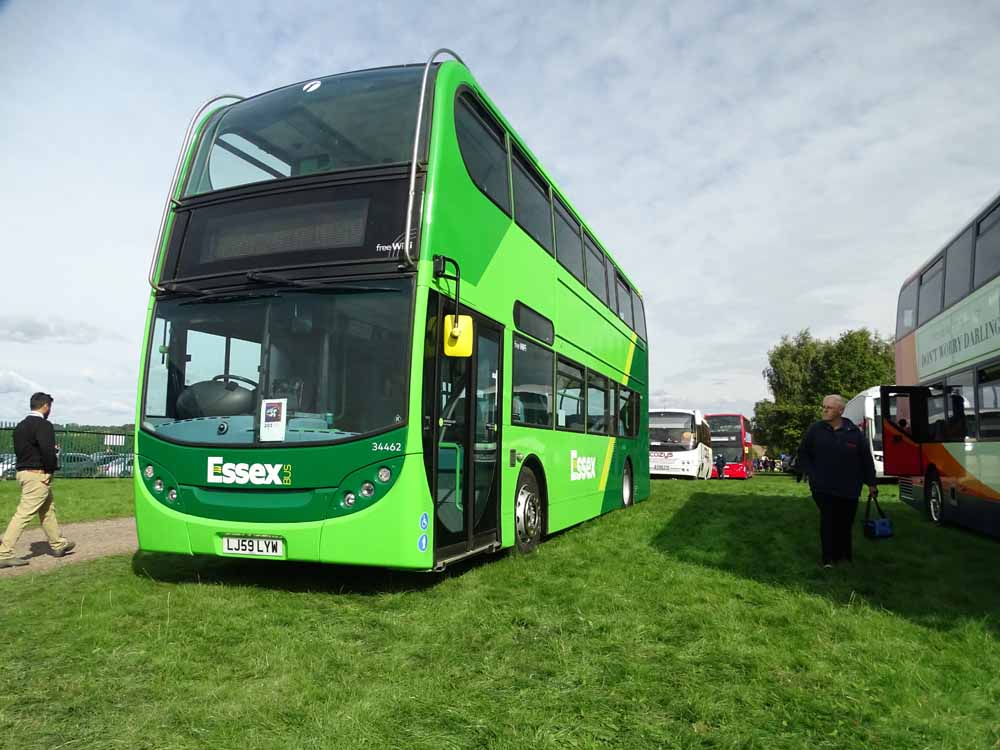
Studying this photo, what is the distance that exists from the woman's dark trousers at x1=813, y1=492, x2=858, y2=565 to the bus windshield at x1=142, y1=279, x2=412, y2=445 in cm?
454

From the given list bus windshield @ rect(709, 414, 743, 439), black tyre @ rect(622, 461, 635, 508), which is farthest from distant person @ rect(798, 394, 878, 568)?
Result: bus windshield @ rect(709, 414, 743, 439)

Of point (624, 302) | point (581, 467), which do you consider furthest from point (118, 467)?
point (581, 467)

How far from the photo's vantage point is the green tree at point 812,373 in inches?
2211

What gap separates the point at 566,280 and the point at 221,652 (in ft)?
22.6

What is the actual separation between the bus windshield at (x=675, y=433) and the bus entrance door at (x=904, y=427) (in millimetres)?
13314

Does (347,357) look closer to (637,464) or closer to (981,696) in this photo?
(981,696)

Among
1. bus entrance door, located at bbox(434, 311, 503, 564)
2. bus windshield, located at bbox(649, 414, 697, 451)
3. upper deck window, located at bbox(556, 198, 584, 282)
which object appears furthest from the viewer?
bus windshield, located at bbox(649, 414, 697, 451)

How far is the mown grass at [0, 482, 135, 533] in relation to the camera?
1365 cm

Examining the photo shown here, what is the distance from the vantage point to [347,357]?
639cm

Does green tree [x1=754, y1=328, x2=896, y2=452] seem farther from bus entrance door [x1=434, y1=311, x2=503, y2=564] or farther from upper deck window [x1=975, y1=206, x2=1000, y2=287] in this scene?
bus entrance door [x1=434, y1=311, x2=503, y2=564]

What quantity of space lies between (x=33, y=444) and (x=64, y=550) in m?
1.38

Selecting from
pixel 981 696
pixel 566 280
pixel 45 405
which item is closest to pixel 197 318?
pixel 45 405

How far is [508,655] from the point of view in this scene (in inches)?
193

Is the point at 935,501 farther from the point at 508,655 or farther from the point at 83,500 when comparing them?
the point at 83,500
